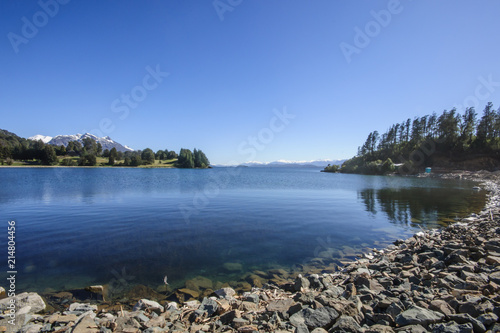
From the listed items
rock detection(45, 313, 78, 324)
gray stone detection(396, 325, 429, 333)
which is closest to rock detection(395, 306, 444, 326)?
gray stone detection(396, 325, 429, 333)

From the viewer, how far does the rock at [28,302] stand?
6490 millimetres

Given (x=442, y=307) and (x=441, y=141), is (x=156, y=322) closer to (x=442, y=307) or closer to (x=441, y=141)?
(x=442, y=307)

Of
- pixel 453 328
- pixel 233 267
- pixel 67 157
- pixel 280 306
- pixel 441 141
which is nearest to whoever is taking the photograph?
pixel 453 328

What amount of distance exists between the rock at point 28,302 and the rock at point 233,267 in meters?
6.37

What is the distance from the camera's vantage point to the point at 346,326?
15.3 ft

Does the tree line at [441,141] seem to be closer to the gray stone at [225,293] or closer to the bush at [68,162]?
the gray stone at [225,293]

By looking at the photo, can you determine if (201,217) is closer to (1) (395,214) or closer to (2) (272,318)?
(2) (272,318)

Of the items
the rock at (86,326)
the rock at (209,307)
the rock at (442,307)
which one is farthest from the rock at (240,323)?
the rock at (442,307)

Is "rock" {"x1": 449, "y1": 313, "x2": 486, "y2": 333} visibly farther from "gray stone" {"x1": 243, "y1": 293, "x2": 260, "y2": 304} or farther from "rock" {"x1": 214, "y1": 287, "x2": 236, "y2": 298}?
"rock" {"x1": 214, "y1": 287, "x2": 236, "y2": 298}

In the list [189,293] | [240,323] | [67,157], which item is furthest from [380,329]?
[67,157]

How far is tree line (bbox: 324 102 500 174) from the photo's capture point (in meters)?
107

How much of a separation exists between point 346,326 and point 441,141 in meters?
155

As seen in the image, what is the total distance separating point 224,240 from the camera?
45.8 feet

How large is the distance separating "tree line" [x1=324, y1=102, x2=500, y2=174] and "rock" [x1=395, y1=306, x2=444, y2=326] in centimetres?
13743
